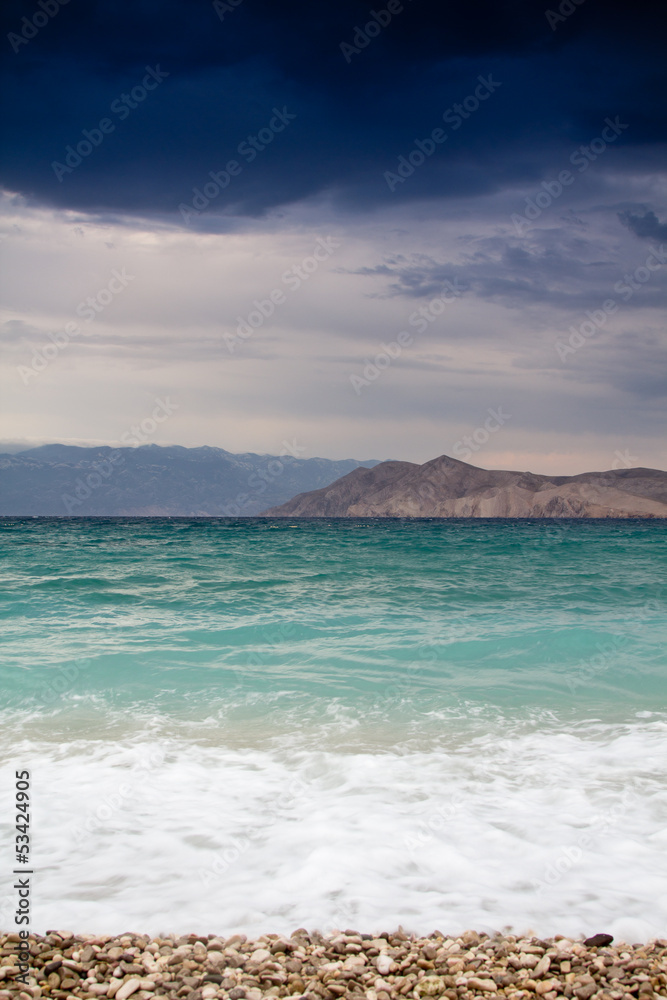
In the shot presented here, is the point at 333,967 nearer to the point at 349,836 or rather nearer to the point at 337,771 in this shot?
Answer: the point at 349,836

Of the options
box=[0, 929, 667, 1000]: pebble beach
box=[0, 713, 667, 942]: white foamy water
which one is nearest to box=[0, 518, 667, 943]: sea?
box=[0, 713, 667, 942]: white foamy water

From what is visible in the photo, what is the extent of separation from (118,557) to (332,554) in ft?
38.2

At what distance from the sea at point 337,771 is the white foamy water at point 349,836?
21 mm

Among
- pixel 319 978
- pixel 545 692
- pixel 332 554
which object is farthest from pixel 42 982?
pixel 332 554

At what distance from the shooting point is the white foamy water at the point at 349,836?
402 centimetres

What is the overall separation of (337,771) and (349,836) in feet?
4.59

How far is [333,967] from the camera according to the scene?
337 centimetres

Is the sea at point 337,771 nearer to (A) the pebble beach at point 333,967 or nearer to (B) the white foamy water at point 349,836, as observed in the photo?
(B) the white foamy water at point 349,836

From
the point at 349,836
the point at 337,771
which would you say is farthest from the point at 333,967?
the point at 337,771

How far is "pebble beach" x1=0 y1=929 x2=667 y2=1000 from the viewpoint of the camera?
3170 mm

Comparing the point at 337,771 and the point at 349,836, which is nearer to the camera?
the point at 349,836

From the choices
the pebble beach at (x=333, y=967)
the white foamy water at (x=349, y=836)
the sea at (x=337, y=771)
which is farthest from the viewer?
the sea at (x=337, y=771)

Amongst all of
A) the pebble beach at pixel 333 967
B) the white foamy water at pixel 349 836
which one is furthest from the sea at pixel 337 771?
the pebble beach at pixel 333 967

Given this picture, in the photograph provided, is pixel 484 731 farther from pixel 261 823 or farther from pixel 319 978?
pixel 319 978
